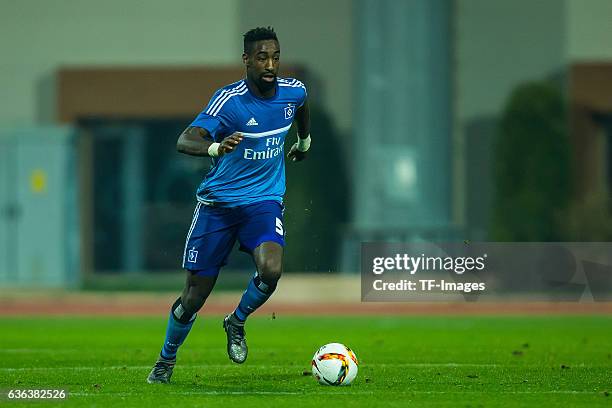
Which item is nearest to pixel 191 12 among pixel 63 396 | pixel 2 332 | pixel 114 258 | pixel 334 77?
pixel 334 77

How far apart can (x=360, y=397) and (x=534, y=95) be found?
1954 cm

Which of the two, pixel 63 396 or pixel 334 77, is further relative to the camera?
pixel 334 77

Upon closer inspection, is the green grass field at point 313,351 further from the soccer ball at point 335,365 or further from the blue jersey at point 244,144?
the blue jersey at point 244,144

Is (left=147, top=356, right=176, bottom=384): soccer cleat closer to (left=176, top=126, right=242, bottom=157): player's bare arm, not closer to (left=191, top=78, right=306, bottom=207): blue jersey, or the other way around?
(left=191, top=78, right=306, bottom=207): blue jersey

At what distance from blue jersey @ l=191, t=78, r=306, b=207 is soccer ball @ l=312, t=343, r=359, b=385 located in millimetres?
1366

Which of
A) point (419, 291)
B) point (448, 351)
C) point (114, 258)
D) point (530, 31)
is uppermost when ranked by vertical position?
point (530, 31)

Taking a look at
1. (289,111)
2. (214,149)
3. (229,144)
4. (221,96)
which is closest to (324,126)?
(289,111)

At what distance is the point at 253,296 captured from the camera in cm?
1116

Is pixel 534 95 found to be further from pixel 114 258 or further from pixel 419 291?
pixel 419 291

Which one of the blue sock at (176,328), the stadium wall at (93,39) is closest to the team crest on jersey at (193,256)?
the blue sock at (176,328)

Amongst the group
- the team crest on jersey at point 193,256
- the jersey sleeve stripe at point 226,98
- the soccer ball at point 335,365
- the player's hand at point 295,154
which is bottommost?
the soccer ball at point 335,365

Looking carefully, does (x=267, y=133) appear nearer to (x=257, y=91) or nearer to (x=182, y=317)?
(x=257, y=91)

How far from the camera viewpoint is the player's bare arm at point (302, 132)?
38.1ft

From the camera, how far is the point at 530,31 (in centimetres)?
3159
